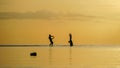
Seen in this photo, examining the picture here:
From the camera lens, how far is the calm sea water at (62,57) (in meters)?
1.43

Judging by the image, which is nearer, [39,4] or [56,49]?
[56,49]

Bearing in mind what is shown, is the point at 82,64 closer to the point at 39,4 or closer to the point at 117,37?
the point at 117,37

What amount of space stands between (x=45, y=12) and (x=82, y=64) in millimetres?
480

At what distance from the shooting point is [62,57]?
4.83ft

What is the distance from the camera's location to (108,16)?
169cm

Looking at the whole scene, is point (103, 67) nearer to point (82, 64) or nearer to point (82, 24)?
point (82, 64)

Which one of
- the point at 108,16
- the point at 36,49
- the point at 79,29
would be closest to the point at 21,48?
the point at 36,49

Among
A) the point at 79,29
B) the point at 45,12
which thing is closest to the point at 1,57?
the point at 45,12

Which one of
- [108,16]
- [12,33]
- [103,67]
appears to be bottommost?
[103,67]

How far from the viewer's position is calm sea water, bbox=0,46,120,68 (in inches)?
56.3

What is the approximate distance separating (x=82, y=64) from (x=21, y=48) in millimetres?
409

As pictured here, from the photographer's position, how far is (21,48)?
1.52 meters

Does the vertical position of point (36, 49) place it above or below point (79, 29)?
below

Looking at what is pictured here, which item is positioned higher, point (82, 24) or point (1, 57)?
point (82, 24)
